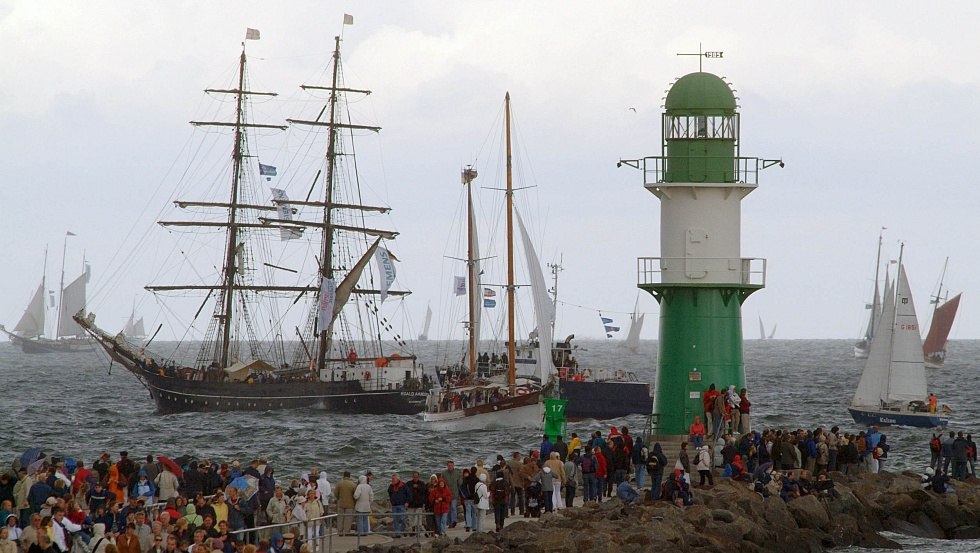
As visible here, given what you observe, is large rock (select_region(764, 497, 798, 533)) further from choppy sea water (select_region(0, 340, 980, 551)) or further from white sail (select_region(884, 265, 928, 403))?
white sail (select_region(884, 265, 928, 403))

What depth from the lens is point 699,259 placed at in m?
30.4

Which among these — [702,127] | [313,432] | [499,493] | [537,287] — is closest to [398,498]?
[499,493]

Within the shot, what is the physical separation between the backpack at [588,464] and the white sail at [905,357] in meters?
33.8

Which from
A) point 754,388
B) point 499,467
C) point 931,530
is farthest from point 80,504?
point 754,388

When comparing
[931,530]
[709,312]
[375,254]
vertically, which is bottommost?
[931,530]

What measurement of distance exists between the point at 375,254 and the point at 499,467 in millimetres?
51937

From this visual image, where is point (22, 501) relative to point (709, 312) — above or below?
below

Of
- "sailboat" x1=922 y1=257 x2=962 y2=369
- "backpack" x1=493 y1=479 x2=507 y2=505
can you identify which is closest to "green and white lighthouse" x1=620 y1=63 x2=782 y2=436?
"backpack" x1=493 y1=479 x2=507 y2=505

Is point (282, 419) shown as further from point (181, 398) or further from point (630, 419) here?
point (630, 419)

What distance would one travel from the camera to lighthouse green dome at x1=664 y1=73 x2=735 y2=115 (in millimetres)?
30906

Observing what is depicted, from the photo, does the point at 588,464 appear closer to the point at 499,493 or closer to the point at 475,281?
the point at 499,493

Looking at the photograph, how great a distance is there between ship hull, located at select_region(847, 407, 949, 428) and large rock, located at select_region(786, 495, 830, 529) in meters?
30.7

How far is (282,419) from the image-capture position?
230ft

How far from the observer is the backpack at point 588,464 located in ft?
91.3
